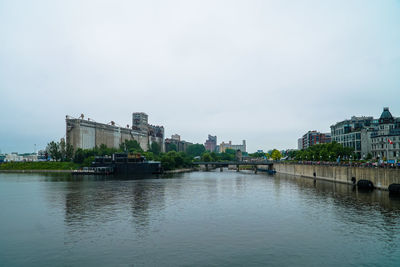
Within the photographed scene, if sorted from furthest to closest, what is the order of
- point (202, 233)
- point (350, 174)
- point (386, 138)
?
1. point (386, 138)
2. point (350, 174)
3. point (202, 233)

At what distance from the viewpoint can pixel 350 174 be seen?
100188 millimetres

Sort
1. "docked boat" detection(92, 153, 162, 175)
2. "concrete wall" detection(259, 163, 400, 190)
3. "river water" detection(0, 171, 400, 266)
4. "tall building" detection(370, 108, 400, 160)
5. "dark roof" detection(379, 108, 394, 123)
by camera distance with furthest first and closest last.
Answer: "docked boat" detection(92, 153, 162, 175) < "dark roof" detection(379, 108, 394, 123) < "tall building" detection(370, 108, 400, 160) < "concrete wall" detection(259, 163, 400, 190) < "river water" detection(0, 171, 400, 266)

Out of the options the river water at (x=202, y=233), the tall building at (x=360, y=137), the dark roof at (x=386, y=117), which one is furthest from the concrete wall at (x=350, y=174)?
the dark roof at (x=386, y=117)

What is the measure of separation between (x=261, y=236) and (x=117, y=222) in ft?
70.0

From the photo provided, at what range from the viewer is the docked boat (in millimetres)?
191375

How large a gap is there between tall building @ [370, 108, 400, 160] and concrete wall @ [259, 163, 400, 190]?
122ft

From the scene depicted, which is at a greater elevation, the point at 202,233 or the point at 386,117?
the point at 386,117

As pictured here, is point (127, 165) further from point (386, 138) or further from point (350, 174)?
point (386, 138)

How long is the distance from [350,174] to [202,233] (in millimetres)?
74617

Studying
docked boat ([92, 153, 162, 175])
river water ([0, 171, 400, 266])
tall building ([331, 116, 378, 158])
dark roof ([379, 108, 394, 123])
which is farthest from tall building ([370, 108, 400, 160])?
docked boat ([92, 153, 162, 175])

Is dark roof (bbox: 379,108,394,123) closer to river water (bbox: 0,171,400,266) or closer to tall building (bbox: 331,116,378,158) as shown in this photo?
tall building (bbox: 331,116,378,158)

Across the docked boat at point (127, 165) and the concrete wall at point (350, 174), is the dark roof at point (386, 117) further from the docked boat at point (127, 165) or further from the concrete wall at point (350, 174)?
the docked boat at point (127, 165)

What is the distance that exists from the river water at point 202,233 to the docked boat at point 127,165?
405 feet

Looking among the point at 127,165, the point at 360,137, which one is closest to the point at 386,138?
the point at 360,137
